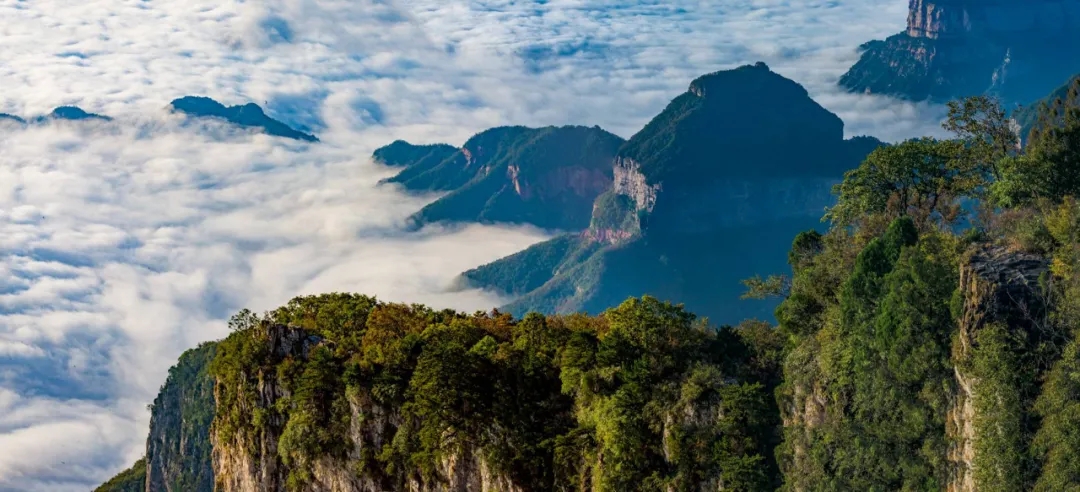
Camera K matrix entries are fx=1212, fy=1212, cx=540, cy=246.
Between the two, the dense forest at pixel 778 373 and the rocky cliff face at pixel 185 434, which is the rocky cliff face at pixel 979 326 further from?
the rocky cliff face at pixel 185 434

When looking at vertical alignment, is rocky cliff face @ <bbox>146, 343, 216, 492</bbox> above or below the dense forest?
below

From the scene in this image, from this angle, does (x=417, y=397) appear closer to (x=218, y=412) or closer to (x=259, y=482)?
(x=259, y=482)

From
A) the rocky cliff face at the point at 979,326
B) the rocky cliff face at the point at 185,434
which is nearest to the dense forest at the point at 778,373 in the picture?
the rocky cliff face at the point at 979,326

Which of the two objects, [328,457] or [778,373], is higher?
[778,373]

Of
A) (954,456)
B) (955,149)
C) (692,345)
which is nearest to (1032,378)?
(954,456)

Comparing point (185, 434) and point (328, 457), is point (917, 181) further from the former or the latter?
point (185, 434)

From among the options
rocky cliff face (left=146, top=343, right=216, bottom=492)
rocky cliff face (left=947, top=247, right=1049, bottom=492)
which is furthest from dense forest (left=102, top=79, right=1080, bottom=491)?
rocky cliff face (left=146, top=343, right=216, bottom=492)

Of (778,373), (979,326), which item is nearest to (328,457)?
(778,373)

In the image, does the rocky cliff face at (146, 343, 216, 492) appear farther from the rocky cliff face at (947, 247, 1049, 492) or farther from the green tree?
the rocky cliff face at (947, 247, 1049, 492)

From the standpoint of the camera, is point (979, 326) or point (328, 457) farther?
point (328, 457)

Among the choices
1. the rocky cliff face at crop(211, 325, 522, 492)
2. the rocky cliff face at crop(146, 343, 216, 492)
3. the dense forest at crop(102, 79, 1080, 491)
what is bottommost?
the rocky cliff face at crop(146, 343, 216, 492)
